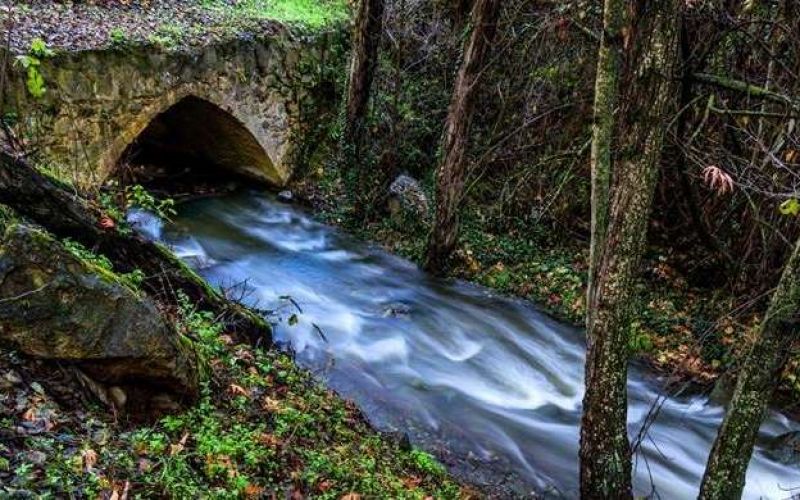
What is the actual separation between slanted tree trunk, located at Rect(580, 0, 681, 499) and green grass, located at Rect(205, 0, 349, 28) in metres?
7.39

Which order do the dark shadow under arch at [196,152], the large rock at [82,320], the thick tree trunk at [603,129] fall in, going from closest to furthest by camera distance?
the large rock at [82,320] < the thick tree trunk at [603,129] < the dark shadow under arch at [196,152]

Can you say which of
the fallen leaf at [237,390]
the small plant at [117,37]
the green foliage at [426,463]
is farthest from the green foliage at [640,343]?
the small plant at [117,37]

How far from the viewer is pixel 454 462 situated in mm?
4727

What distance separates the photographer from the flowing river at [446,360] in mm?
5066

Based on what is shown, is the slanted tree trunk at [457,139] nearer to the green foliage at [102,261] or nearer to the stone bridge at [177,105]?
the stone bridge at [177,105]

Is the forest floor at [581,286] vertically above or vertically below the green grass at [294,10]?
below

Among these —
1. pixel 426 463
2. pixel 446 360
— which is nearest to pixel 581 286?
pixel 446 360

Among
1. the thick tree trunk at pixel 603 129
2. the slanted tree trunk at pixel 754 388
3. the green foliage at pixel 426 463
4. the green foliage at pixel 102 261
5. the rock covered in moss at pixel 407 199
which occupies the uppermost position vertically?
the rock covered in moss at pixel 407 199

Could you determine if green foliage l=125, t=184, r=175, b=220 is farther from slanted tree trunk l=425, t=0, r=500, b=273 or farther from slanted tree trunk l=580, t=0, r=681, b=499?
slanted tree trunk l=580, t=0, r=681, b=499

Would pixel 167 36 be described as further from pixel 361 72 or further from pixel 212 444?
pixel 212 444

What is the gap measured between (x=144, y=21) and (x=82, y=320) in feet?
21.7

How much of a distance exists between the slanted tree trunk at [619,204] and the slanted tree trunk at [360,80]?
6293 millimetres

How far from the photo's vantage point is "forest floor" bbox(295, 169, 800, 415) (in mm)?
6305

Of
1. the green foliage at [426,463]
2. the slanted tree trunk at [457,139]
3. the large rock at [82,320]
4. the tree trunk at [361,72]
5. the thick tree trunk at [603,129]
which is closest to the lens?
the large rock at [82,320]
